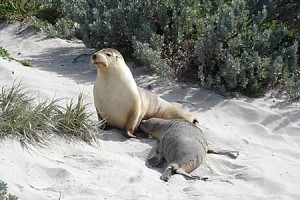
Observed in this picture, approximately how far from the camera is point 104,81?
712cm

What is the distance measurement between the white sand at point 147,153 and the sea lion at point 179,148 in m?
0.09

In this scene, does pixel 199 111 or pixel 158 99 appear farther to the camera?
pixel 199 111

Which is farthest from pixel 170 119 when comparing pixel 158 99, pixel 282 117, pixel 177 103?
pixel 282 117

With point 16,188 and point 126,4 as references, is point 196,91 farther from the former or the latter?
point 16,188

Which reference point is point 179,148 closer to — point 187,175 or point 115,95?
point 187,175

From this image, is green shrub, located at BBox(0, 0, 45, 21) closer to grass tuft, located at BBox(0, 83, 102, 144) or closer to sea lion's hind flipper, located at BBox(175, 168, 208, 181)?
grass tuft, located at BBox(0, 83, 102, 144)

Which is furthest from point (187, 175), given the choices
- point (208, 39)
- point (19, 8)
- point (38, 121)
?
point (19, 8)

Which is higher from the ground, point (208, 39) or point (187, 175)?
point (208, 39)

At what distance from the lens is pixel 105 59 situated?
23.2 feet

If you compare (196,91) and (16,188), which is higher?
(16,188)

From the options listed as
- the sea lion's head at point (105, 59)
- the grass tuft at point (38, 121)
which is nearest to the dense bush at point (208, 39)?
the sea lion's head at point (105, 59)

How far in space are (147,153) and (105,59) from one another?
42.9 inches

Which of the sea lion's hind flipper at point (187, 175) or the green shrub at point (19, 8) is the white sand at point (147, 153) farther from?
the green shrub at point (19, 8)

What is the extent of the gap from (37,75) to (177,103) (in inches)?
63.6
